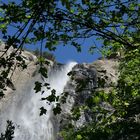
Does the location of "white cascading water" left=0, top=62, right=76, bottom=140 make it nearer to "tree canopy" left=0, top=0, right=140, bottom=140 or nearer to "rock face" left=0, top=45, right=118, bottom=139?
"rock face" left=0, top=45, right=118, bottom=139

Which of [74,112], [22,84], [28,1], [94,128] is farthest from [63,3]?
[22,84]

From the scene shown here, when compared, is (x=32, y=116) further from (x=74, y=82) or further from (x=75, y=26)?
(x=75, y=26)

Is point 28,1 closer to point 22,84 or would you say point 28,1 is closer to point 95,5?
point 95,5

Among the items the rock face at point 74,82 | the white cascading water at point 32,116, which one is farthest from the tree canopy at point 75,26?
the white cascading water at point 32,116

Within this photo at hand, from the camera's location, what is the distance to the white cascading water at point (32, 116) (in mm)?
50219

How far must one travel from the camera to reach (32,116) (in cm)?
5325

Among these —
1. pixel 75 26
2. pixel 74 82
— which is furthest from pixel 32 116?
pixel 75 26

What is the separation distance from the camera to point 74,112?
12.2 meters

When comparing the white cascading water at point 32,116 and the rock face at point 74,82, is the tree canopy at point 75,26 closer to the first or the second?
the rock face at point 74,82

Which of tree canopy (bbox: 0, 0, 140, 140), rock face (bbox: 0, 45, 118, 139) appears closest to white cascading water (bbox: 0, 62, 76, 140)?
rock face (bbox: 0, 45, 118, 139)

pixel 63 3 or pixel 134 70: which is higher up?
pixel 134 70

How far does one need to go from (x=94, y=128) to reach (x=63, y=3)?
788 centimetres

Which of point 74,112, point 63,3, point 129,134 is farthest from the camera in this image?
point 129,134

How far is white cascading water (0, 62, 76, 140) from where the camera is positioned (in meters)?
50.2
